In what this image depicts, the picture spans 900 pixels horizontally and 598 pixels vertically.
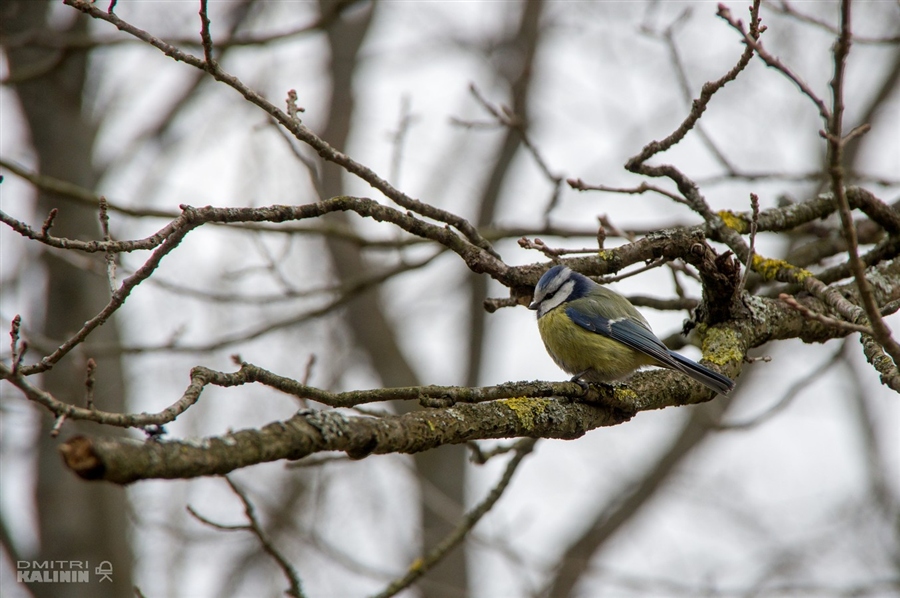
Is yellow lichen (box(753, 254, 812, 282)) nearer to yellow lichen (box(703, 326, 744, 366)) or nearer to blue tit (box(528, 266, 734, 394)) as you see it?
yellow lichen (box(703, 326, 744, 366))

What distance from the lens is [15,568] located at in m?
5.76

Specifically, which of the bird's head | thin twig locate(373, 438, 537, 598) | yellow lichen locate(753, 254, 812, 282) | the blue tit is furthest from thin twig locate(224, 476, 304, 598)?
yellow lichen locate(753, 254, 812, 282)

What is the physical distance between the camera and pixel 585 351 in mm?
3488

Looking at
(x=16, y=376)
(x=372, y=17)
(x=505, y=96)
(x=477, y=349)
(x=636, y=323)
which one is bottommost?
(x=16, y=376)

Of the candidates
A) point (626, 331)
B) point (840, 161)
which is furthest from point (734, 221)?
point (840, 161)

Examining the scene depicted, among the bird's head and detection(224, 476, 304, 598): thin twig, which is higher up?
the bird's head

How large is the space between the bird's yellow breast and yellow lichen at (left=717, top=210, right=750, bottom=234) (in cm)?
68

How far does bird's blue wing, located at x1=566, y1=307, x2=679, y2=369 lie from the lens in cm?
324

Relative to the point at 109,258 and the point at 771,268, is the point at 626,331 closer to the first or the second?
the point at 771,268

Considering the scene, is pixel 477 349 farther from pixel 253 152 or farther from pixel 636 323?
pixel 636 323

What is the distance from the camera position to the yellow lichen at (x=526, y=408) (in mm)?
2037

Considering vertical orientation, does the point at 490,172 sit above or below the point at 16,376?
above

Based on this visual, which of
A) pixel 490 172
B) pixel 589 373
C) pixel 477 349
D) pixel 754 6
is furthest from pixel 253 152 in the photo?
pixel 754 6

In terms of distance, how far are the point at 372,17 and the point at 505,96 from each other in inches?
79.2
